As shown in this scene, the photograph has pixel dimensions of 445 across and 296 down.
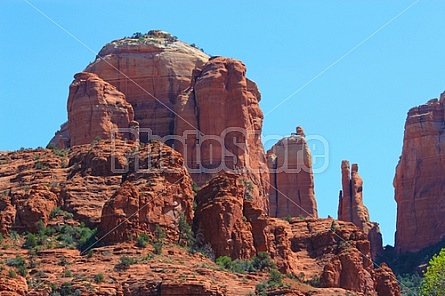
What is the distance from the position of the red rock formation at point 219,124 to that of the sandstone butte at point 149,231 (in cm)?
1011

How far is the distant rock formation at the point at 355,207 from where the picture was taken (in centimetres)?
17125

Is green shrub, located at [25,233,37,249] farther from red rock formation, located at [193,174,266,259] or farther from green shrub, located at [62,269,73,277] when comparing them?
red rock formation, located at [193,174,266,259]

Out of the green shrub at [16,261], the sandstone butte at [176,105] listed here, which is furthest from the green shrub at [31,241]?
the sandstone butte at [176,105]

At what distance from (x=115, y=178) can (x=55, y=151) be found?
1077cm

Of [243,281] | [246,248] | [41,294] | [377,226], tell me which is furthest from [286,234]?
[377,226]

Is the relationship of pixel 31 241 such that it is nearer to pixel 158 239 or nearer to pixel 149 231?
pixel 149 231

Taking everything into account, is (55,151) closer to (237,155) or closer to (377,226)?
(237,155)

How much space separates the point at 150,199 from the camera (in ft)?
383

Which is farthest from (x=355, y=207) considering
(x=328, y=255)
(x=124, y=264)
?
(x=124, y=264)

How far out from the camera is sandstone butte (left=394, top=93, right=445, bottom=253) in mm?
174375

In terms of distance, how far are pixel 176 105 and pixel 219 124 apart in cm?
511

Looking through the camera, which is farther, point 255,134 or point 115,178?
point 255,134

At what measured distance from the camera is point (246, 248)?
120750mm

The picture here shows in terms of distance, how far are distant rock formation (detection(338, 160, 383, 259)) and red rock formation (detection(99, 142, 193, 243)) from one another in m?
50.6
